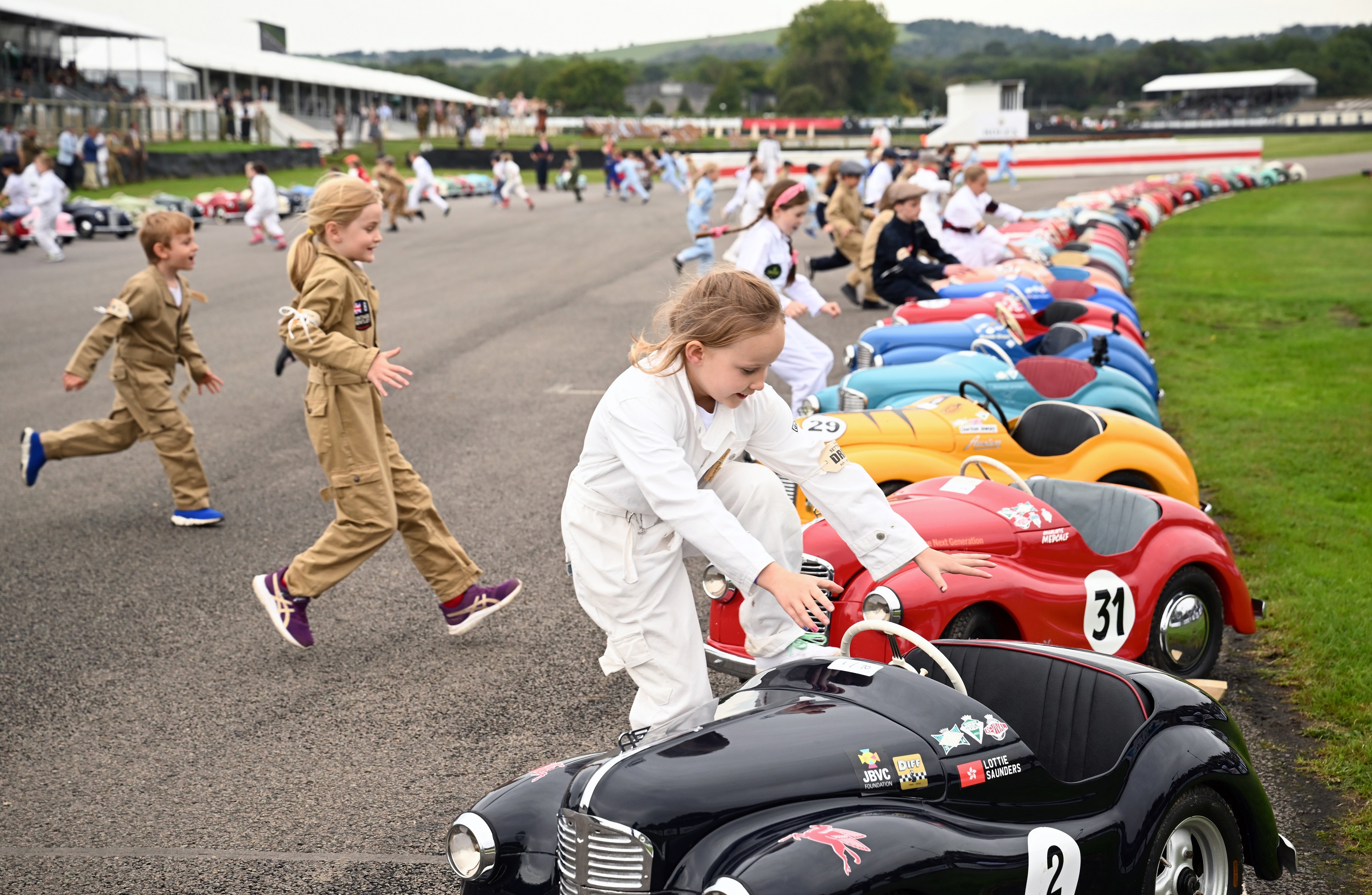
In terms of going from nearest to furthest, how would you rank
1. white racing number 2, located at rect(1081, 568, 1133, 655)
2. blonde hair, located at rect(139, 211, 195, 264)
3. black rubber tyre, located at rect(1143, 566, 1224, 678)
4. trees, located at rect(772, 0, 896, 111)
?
white racing number 2, located at rect(1081, 568, 1133, 655), black rubber tyre, located at rect(1143, 566, 1224, 678), blonde hair, located at rect(139, 211, 195, 264), trees, located at rect(772, 0, 896, 111)

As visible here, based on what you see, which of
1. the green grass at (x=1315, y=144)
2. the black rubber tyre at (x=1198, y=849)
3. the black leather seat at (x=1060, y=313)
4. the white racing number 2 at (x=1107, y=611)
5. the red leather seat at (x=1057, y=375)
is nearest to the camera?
the black rubber tyre at (x=1198, y=849)

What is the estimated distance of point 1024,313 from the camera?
10.4 meters

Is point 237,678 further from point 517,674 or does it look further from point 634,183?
point 634,183

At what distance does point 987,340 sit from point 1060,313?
2.21m

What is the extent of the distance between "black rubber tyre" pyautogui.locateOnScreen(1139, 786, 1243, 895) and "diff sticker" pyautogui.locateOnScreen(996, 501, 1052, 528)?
5.53ft

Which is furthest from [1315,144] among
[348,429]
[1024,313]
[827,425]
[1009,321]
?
[348,429]

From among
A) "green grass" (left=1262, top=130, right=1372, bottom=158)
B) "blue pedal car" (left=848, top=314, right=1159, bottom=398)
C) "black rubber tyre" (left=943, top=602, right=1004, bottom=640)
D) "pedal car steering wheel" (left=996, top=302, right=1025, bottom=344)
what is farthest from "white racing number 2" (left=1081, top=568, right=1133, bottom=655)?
"green grass" (left=1262, top=130, right=1372, bottom=158)

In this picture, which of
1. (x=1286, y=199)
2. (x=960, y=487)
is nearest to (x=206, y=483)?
(x=960, y=487)

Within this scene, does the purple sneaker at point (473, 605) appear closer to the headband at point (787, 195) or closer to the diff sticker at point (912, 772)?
the diff sticker at point (912, 772)

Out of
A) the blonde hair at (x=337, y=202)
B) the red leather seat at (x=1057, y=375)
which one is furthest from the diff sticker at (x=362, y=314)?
the red leather seat at (x=1057, y=375)

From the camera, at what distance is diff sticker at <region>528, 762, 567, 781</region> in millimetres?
3240

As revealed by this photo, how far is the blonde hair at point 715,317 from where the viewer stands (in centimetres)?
332

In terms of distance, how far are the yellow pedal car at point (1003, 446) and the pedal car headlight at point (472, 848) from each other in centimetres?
341

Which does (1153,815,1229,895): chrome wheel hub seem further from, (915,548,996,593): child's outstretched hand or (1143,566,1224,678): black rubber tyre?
(1143,566,1224,678): black rubber tyre
